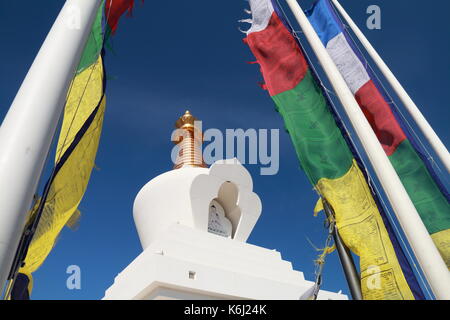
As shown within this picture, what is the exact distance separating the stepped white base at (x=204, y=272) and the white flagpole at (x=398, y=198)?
5.93m

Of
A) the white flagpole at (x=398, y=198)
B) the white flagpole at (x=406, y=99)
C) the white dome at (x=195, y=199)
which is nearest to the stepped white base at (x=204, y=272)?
the white dome at (x=195, y=199)

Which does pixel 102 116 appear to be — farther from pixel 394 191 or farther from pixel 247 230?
pixel 247 230

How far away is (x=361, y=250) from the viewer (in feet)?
14.3

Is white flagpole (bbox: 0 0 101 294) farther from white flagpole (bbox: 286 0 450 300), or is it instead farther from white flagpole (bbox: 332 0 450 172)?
white flagpole (bbox: 332 0 450 172)

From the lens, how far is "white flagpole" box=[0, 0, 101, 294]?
1.99 m

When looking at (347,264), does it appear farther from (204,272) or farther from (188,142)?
(188,142)

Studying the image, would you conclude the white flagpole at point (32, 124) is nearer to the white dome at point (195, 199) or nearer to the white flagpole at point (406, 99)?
the white flagpole at point (406, 99)

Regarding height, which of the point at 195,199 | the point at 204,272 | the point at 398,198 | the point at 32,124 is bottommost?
the point at 398,198

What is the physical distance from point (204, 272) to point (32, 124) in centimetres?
765

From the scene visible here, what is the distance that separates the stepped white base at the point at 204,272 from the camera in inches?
340

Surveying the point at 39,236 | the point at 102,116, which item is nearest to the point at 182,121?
the point at 102,116

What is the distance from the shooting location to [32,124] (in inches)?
88.4

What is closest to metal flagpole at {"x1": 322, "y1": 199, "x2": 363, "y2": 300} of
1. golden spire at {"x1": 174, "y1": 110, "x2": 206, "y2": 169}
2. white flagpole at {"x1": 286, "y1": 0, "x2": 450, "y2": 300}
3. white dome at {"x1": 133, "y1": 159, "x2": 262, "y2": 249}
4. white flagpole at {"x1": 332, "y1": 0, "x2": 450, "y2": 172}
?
white flagpole at {"x1": 286, "y1": 0, "x2": 450, "y2": 300}

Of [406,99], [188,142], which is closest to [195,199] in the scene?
[188,142]
